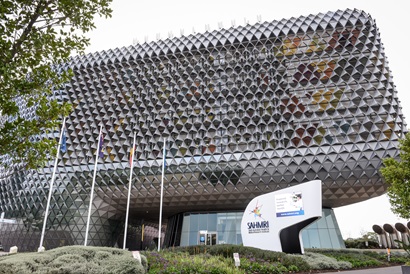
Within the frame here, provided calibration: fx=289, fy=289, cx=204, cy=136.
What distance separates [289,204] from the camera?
19578 mm

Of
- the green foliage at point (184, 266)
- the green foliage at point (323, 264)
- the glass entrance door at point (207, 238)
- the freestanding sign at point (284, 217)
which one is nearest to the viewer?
the green foliage at point (184, 266)

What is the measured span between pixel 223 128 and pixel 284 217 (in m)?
18.3

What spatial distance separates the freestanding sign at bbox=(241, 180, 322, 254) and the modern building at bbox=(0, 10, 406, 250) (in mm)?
13159

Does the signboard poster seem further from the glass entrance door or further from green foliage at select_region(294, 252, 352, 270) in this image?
the glass entrance door

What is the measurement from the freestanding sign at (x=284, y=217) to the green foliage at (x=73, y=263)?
11398 millimetres

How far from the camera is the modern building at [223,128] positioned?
3350 centimetres

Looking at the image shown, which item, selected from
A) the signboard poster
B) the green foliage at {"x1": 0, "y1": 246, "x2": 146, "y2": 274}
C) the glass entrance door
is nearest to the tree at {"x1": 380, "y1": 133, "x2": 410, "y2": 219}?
the signboard poster

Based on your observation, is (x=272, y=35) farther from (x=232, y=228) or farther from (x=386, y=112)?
(x=232, y=228)

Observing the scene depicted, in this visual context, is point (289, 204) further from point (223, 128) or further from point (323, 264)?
point (223, 128)

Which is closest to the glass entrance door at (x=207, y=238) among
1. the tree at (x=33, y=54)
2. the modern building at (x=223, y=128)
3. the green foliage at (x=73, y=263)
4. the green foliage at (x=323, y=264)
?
the modern building at (x=223, y=128)

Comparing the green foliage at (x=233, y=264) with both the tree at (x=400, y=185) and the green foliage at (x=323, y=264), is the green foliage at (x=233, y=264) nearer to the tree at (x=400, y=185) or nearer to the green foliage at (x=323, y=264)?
Answer: the green foliage at (x=323, y=264)

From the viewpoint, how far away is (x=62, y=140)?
2447cm

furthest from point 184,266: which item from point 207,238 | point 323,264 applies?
point 207,238

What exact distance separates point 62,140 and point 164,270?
16235 millimetres
